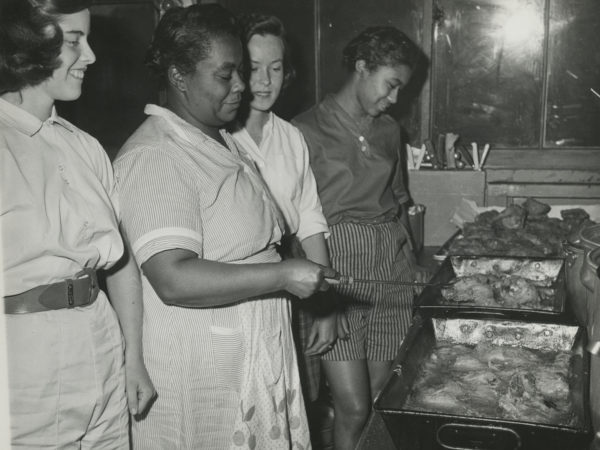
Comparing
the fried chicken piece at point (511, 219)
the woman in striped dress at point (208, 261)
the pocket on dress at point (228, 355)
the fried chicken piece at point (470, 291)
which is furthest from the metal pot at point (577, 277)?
the fried chicken piece at point (511, 219)

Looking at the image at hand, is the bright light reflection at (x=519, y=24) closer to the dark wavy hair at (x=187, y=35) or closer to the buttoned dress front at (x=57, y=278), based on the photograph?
the dark wavy hair at (x=187, y=35)

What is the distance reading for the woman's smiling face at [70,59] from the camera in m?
1.60

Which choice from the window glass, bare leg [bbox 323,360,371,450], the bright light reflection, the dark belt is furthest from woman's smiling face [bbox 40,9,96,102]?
the window glass

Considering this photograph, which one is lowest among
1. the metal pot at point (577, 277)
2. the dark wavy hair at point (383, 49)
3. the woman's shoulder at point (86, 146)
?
the metal pot at point (577, 277)

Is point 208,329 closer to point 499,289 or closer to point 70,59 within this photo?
point 70,59

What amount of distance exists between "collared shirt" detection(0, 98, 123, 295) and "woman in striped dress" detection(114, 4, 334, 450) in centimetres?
9

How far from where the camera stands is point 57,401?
1.57m

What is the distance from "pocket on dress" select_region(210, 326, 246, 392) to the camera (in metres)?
1.83

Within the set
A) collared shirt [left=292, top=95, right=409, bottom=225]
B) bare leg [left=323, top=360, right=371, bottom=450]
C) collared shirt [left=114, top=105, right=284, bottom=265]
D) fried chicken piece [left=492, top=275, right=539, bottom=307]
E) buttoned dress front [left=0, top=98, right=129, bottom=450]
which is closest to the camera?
buttoned dress front [left=0, top=98, right=129, bottom=450]

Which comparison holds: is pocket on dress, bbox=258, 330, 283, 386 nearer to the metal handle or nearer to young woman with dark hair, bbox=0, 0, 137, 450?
young woman with dark hair, bbox=0, 0, 137, 450

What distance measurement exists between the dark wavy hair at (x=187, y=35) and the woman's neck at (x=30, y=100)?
0.40 m

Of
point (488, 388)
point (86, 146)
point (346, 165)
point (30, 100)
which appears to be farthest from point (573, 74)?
point (30, 100)

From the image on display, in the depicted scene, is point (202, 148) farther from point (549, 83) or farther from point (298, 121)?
point (549, 83)

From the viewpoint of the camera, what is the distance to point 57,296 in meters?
1.57
